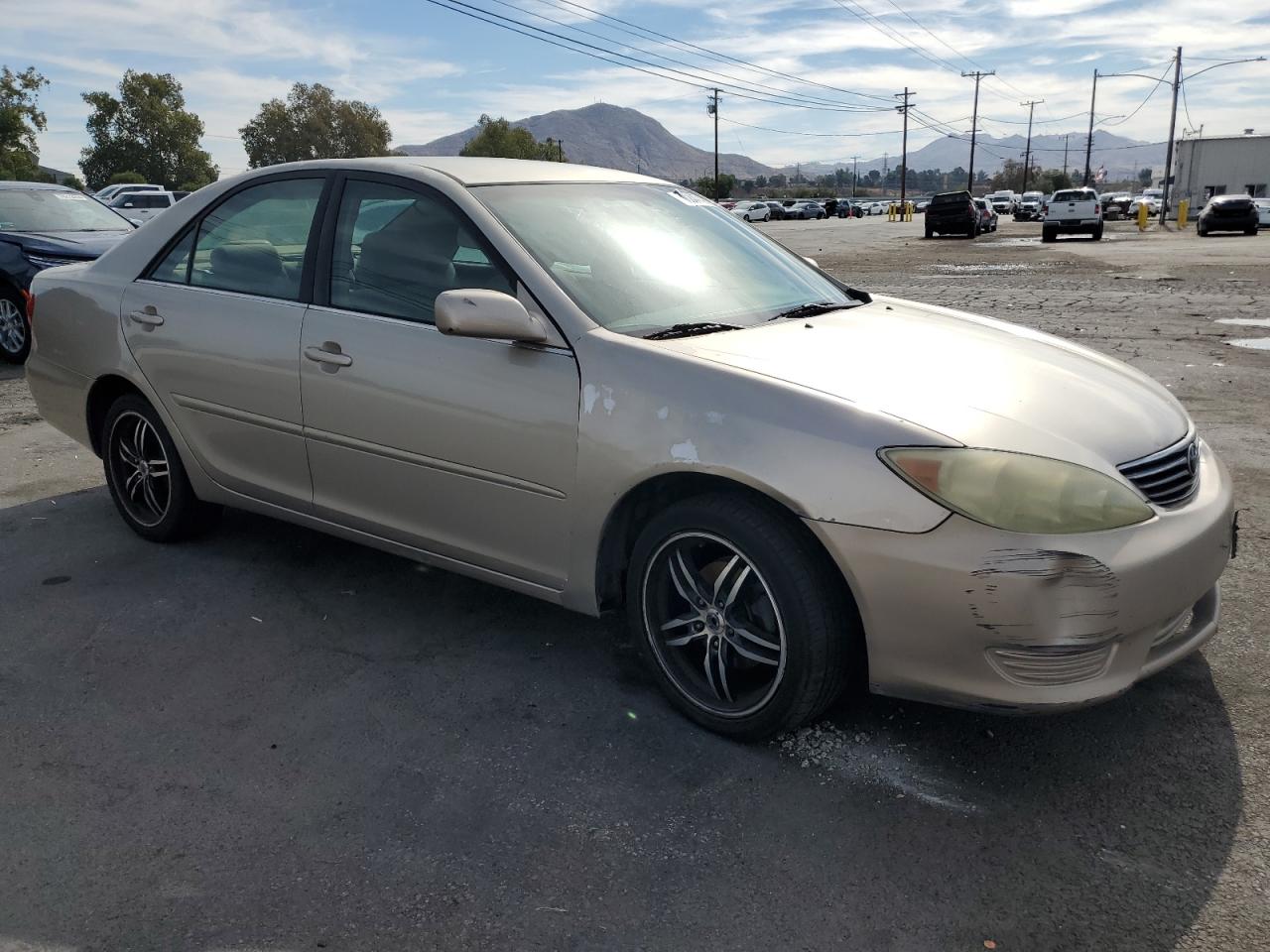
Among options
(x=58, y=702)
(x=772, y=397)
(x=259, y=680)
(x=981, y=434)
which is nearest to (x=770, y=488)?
(x=772, y=397)

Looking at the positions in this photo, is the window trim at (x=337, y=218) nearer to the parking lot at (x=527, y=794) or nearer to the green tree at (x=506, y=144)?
the parking lot at (x=527, y=794)

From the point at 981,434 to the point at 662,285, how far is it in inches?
48.7

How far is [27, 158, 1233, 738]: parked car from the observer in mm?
2514

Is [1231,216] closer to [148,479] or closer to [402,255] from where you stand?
[402,255]

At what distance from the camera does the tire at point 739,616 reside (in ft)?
8.79

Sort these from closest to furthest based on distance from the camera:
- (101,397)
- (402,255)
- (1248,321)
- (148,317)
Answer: (402,255) < (148,317) < (101,397) < (1248,321)

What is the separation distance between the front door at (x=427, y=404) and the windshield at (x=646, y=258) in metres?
0.20

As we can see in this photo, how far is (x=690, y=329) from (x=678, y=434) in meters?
0.48

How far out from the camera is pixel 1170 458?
9.33ft

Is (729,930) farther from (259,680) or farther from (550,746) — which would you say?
(259,680)

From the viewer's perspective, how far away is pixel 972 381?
291 centimetres

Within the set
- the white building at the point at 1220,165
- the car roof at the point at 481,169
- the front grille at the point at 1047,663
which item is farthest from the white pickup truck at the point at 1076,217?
the front grille at the point at 1047,663

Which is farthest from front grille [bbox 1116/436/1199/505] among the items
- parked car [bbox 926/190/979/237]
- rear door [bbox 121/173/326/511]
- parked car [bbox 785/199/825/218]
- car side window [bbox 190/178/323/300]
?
parked car [bbox 785/199/825/218]

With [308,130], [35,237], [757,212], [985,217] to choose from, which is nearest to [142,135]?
[308,130]
